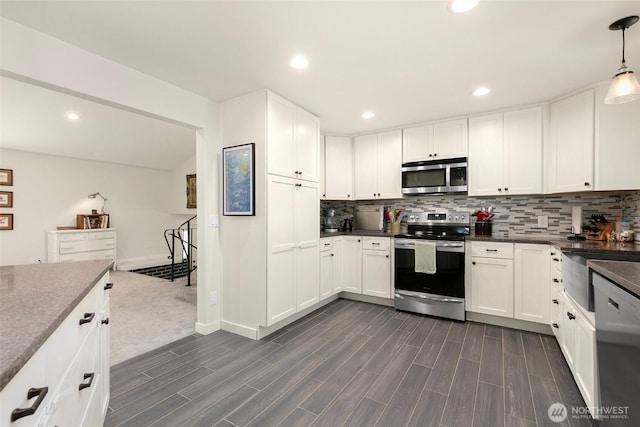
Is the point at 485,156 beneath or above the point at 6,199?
above

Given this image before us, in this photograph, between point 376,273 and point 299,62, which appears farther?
point 376,273

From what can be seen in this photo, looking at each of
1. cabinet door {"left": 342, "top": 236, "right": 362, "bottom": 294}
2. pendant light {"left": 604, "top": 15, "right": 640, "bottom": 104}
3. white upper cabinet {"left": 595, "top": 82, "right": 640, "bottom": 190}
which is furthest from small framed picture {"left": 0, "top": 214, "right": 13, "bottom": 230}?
white upper cabinet {"left": 595, "top": 82, "right": 640, "bottom": 190}

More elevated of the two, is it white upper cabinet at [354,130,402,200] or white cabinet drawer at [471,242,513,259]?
white upper cabinet at [354,130,402,200]

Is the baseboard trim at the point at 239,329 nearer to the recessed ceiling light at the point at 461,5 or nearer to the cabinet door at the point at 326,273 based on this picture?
the cabinet door at the point at 326,273

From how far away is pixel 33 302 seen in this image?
97 cm

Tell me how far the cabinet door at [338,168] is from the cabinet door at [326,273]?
91 centimetres

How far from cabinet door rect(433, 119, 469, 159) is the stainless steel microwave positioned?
0.09 meters

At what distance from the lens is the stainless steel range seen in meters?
3.15

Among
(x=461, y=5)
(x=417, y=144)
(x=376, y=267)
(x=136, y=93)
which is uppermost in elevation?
(x=461, y=5)

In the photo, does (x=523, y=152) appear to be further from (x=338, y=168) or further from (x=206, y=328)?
(x=206, y=328)

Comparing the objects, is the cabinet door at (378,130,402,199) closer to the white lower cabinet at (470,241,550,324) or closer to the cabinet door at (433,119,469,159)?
the cabinet door at (433,119,469,159)

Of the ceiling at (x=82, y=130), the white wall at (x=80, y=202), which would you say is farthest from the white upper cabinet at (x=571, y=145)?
the white wall at (x=80, y=202)

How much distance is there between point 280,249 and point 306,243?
0.45 meters

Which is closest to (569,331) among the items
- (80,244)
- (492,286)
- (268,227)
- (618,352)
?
(492,286)
